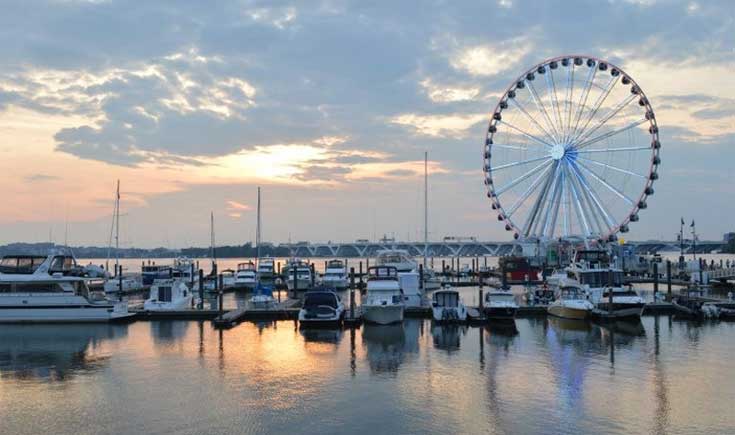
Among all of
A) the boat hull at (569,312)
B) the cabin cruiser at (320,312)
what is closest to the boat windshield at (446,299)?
the cabin cruiser at (320,312)

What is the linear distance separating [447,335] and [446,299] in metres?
4.04

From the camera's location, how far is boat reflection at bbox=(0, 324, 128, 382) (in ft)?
102

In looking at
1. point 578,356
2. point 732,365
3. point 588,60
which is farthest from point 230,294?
point 732,365

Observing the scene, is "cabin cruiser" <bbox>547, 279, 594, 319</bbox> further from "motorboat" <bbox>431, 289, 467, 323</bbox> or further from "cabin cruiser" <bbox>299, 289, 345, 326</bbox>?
"cabin cruiser" <bbox>299, 289, 345, 326</bbox>

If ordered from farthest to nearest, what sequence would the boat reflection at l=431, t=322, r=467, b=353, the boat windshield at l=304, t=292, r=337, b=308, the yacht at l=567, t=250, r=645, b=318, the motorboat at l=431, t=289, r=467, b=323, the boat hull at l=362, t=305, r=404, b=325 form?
1. the yacht at l=567, t=250, r=645, b=318
2. the boat windshield at l=304, t=292, r=337, b=308
3. the motorboat at l=431, t=289, r=467, b=323
4. the boat hull at l=362, t=305, r=404, b=325
5. the boat reflection at l=431, t=322, r=467, b=353

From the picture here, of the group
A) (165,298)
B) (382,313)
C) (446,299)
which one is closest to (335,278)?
(165,298)

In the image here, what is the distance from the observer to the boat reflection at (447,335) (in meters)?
36.4

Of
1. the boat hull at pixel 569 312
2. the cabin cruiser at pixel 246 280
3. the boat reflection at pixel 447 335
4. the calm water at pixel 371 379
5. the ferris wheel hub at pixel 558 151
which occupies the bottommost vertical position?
the calm water at pixel 371 379

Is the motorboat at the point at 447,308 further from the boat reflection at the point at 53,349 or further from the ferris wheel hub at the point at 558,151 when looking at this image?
the ferris wheel hub at the point at 558,151

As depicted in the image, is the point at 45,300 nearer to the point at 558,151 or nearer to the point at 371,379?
the point at 371,379

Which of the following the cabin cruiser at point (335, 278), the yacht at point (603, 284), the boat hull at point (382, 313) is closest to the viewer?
the boat hull at point (382, 313)

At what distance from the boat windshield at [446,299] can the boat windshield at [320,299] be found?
6385 millimetres

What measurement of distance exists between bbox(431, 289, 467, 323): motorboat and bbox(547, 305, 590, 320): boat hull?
6.70 meters

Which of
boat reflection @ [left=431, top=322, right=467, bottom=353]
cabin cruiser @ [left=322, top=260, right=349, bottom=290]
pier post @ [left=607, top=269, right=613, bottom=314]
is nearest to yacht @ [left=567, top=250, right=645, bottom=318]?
pier post @ [left=607, top=269, right=613, bottom=314]
